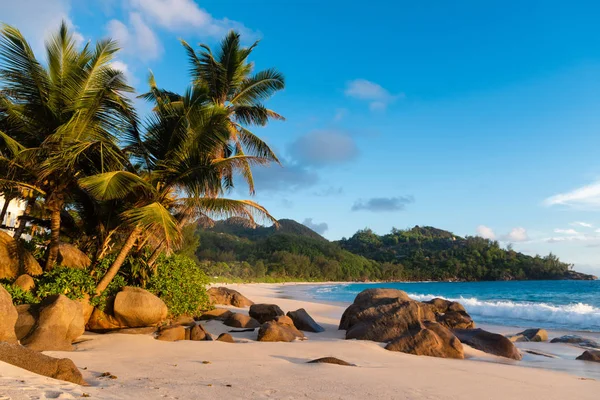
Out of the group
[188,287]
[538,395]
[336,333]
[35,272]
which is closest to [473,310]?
[336,333]

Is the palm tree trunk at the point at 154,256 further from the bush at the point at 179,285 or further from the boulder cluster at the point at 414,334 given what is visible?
the boulder cluster at the point at 414,334

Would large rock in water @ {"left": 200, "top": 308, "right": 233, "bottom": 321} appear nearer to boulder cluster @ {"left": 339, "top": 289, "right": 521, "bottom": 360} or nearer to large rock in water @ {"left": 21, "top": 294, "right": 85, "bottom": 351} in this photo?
boulder cluster @ {"left": 339, "top": 289, "right": 521, "bottom": 360}

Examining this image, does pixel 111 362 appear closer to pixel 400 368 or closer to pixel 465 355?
pixel 400 368

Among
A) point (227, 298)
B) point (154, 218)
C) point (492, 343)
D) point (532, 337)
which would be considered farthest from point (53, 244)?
point (532, 337)

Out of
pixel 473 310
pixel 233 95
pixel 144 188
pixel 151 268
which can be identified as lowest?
pixel 473 310

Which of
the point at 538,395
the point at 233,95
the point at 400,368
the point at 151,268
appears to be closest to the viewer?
the point at 538,395

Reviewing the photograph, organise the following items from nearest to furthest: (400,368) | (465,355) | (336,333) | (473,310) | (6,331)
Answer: (6,331) < (400,368) < (465,355) < (336,333) < (473,310)

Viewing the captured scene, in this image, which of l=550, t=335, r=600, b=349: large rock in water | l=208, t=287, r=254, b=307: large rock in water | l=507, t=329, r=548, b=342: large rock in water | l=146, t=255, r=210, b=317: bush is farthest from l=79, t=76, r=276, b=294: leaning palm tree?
l=550, t=335, r=600, b=349: large rock in water

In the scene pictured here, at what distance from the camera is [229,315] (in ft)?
44.9

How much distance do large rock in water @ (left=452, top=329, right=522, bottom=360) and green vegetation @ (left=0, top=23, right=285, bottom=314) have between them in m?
6.50

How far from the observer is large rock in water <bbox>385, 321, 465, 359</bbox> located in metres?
9.79

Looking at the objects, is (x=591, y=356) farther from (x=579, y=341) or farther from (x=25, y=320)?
A: (x=25, y=320)

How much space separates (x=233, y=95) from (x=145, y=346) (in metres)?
10.6

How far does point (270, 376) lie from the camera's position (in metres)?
5.96
